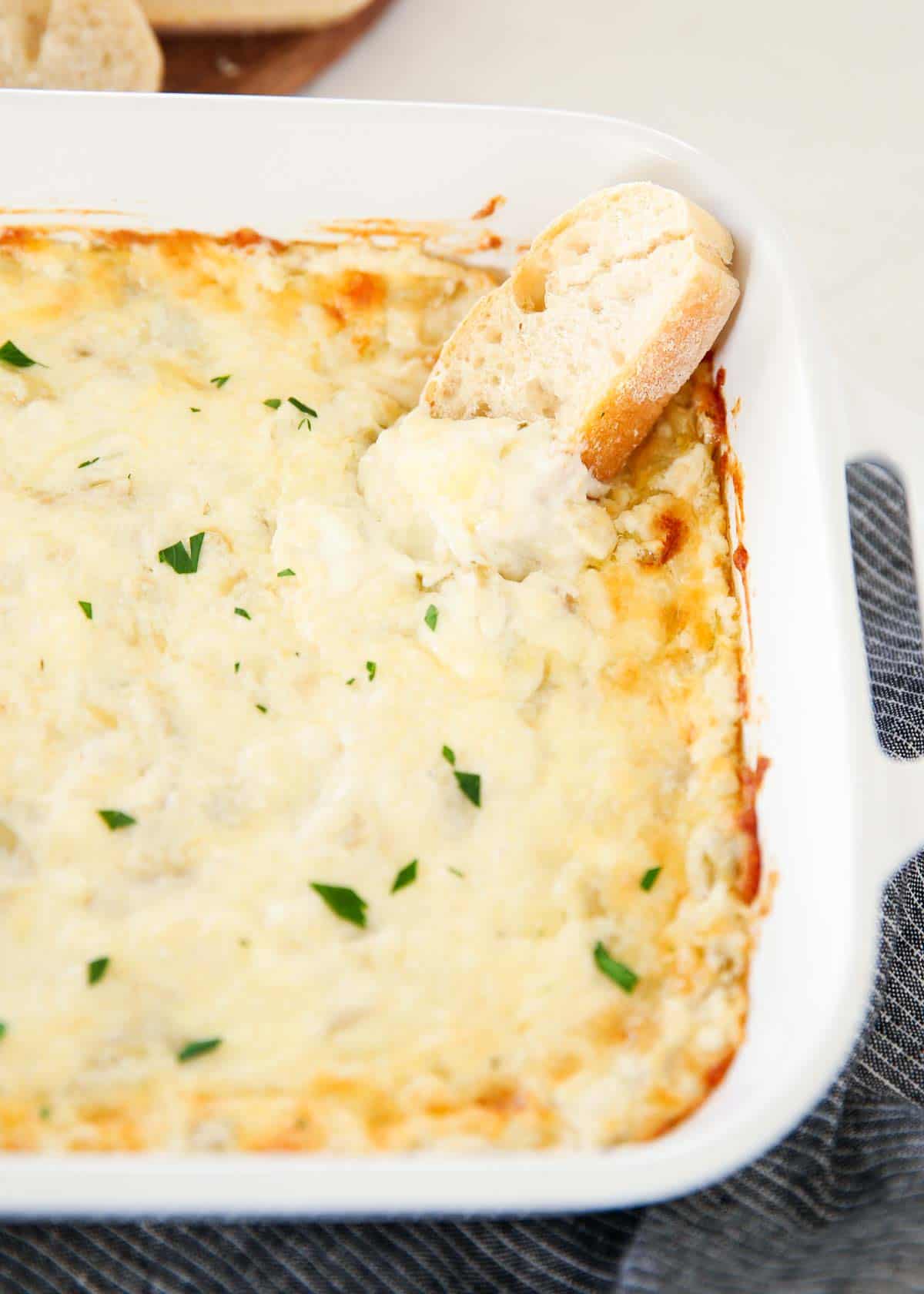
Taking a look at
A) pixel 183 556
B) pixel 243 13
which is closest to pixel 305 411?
pixel 183 556

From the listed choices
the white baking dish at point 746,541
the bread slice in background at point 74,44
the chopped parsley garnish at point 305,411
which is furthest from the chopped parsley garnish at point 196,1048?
the bread slice in background at point 74,44

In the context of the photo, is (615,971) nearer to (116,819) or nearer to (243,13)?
(116,819)

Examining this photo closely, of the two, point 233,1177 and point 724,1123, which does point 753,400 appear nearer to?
point 724,1123

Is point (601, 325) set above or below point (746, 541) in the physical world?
above

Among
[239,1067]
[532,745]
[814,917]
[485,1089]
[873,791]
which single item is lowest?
[239,1067]

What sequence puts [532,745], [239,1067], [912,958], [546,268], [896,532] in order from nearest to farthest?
[239,1067], [532,745], [912,958], [546,268], [896,532]

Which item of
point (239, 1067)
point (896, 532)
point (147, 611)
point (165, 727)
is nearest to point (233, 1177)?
point (239, 1067)

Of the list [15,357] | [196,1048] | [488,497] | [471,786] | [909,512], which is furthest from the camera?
[909,512]
